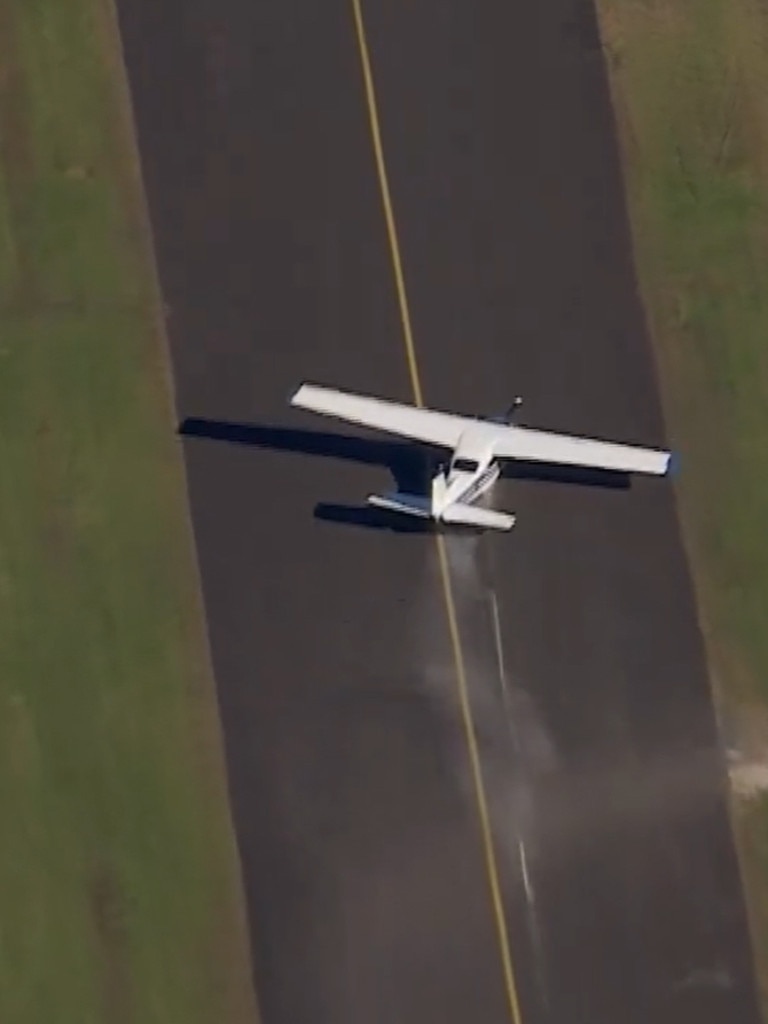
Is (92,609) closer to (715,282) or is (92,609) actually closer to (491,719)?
(491,719)

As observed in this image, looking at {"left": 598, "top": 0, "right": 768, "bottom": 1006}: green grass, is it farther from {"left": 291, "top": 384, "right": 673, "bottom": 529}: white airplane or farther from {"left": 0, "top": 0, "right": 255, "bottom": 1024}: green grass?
{"left": 0, "top": 0, "right": 255, "bottom": 1024}: green grass

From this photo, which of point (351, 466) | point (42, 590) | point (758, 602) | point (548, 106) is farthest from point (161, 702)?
point (548, 106)

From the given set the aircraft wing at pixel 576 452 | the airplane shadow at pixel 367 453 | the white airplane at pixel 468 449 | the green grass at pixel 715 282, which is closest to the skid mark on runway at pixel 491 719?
the white airplane at pixel 468 449

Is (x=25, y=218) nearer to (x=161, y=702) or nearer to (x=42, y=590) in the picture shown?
(x=42, y=590)

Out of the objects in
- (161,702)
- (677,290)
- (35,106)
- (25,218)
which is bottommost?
(161,702)

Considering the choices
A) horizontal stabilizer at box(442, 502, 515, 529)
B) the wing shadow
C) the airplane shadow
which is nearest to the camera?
horizontal stabilizer at box(442, 502, 515, 529)

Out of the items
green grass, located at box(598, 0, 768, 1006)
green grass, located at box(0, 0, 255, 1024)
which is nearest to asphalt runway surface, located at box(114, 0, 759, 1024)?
green grass, located at box(598, 0, 768, 1006)

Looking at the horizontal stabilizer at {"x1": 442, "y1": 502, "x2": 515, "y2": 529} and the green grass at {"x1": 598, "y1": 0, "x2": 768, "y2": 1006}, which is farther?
the green grass at {"x1": 598, "y1": 0, "x2": 768, "y2": 1006}

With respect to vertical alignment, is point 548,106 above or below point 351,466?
above
